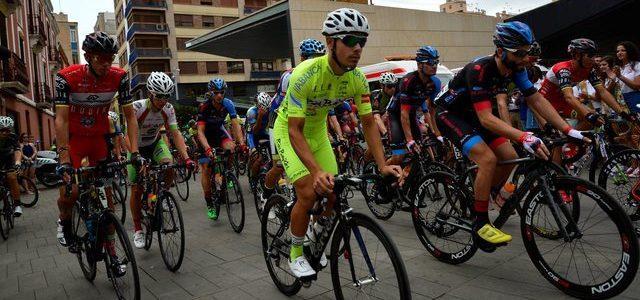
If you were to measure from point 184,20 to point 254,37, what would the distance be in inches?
1332

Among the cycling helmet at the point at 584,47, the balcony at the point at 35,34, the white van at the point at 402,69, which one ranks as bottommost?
the cycling helmet at the point at 584,47

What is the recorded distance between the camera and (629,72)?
22.9 ft

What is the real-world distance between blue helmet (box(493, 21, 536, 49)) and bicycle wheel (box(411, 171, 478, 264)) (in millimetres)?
1339

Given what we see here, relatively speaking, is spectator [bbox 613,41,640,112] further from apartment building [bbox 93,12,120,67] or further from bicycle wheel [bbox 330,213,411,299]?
apartment building [bbox 93,12,120,67]

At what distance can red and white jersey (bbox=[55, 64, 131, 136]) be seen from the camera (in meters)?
4.47

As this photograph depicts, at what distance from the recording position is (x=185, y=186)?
10.4 m

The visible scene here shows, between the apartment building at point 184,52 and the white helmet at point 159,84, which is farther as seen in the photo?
the apartment building at point 184,52

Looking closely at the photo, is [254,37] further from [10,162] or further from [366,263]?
[366,263]

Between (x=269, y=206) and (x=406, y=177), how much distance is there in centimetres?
260

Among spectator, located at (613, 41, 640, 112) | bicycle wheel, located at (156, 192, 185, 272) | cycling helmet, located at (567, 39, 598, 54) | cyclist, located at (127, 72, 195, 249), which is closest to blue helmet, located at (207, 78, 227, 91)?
cyclist, located at (127, 72, 195, 249)

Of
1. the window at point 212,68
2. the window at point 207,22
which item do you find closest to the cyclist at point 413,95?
the window at point 212,68

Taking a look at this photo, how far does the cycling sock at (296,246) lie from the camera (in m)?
3.41

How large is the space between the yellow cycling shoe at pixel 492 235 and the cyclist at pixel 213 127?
3946 millimetres

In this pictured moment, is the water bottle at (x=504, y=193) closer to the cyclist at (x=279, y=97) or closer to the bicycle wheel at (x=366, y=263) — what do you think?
the bicycle wheel at (x=366, y=263)
